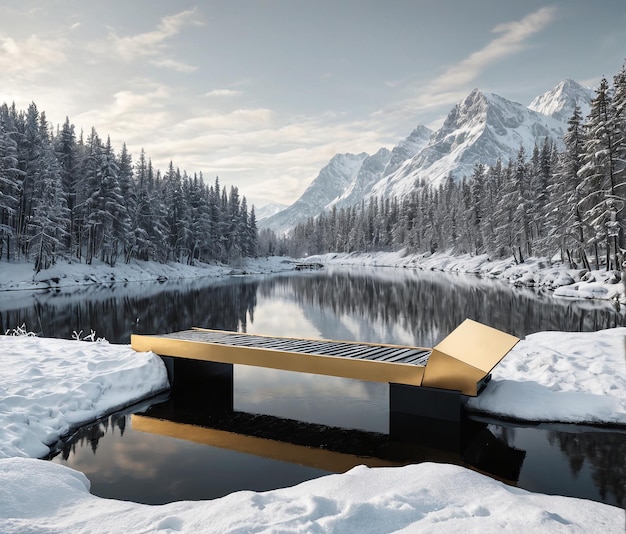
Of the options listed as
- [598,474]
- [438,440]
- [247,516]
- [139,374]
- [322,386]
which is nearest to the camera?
[247,516]

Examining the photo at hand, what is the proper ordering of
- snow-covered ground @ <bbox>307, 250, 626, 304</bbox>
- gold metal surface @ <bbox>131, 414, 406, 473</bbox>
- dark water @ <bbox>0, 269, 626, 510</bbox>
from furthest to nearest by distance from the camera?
snow-covered ground @ <bbox>307, 250, 626, 304</bbox> → gold metal surface @ <bbox>131, 414, 406, 473</bbox> → dark water @ <bbox>0, 269, 626, 510</bbox>

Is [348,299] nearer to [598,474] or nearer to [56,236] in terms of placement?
[598,474]

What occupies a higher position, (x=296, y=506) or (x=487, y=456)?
(x=296, y=506)

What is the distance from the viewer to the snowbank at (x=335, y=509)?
4.20 m

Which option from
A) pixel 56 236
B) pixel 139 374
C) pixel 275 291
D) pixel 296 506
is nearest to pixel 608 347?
pixel 296 506

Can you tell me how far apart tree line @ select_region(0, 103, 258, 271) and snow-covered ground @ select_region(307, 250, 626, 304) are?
43272 millimetres

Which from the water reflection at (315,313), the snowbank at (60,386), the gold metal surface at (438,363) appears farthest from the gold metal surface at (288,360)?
the water reflection at (315,313)

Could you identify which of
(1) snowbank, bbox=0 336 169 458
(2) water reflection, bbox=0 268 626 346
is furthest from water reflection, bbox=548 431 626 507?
(2) water reflection, bbox=0 268 626 346

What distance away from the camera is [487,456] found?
7.71 m

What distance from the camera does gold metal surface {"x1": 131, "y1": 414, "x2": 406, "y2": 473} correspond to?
7.52 m

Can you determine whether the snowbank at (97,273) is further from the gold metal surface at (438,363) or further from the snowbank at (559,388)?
the snowbank at (559,388)

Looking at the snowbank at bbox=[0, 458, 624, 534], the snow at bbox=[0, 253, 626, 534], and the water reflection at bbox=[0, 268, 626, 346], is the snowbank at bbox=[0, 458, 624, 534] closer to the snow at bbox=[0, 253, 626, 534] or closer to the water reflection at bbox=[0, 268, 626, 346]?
the snow at bbox=[0, 253, 626, 534]

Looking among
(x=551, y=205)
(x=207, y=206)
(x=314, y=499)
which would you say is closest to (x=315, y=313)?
(x=314, y=499)

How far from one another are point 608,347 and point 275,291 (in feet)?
109
